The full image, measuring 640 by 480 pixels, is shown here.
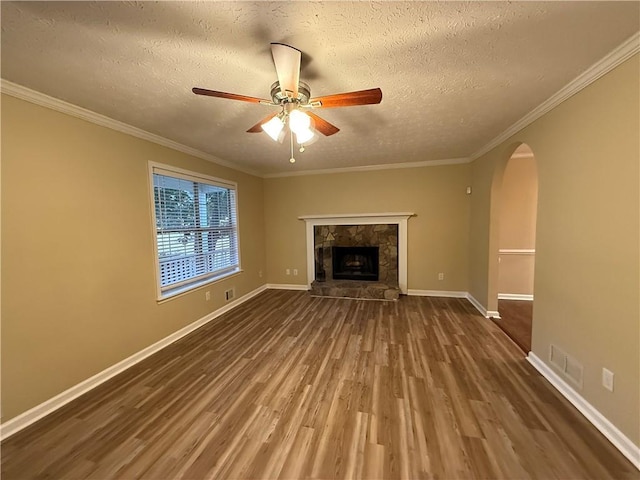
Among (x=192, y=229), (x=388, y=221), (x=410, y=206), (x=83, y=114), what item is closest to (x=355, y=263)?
Result: (x=388, y=221)

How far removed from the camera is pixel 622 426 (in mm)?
1470

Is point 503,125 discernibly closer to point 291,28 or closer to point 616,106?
point 616,106

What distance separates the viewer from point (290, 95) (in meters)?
1.54

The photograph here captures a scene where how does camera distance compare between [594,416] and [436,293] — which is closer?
[594,416]

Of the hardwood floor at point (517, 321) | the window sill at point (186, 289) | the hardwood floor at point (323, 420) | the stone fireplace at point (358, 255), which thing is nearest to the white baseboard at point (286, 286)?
the stone fireplace at point (358, 255)

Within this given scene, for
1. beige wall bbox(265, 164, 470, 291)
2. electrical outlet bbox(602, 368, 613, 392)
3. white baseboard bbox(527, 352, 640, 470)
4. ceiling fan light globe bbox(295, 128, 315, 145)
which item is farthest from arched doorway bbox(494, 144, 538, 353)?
ceiling fan light globe bbox(295, 128, 315, 145)

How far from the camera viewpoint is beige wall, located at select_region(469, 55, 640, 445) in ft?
4.65

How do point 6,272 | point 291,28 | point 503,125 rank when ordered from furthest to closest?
1. point 503,125
2. point 6,272
3. point 291,28

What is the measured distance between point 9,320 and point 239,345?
68.8 inches

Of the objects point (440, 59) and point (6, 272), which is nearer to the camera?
point (440, 59)

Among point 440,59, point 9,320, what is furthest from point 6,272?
point 440,59

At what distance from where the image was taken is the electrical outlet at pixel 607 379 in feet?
5.07

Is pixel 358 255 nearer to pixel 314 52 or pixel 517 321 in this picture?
pixel 517 321

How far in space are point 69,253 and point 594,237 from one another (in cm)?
383
